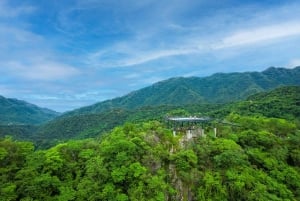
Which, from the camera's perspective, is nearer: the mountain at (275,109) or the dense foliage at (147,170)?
the dense foliage at (147,170)

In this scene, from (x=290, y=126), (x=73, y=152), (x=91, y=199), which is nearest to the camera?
(x=91, y=199)

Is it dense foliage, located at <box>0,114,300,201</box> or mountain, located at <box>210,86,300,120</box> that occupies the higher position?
mountain, located at <box>210,86,300,120</box>

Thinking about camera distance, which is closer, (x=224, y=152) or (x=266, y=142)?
(x=224, y=152)

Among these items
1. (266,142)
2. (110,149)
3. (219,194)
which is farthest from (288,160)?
(110,149)

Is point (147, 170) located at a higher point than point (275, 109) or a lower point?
lower

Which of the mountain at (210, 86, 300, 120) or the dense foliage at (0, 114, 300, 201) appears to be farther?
the mountain at (210, 86, 300, 120)

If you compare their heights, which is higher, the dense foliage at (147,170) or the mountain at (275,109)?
the mountain at (275,109)

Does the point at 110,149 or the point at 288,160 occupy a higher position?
the point at 110,149

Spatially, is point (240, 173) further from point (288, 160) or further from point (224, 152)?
point (288, 160)
